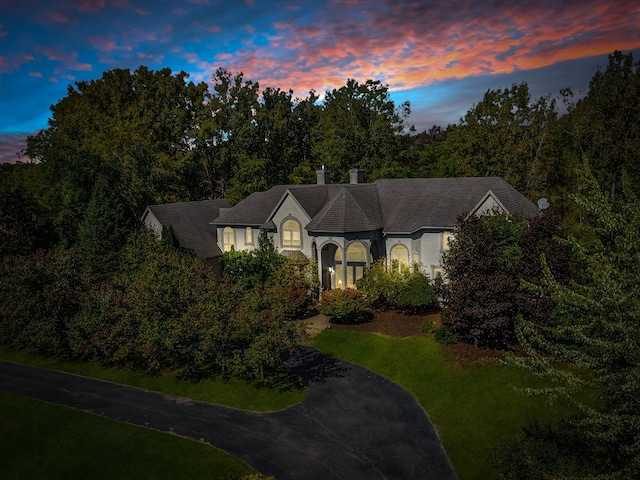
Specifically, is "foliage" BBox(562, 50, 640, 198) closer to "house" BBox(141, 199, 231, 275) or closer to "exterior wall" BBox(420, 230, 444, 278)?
"exterior wall" BBox(420, 230, 444, 278)

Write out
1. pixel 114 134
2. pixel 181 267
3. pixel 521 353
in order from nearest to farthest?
pixel 521 353
pixel 181 267
pixel 114 134

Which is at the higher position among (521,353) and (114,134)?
(114,134)

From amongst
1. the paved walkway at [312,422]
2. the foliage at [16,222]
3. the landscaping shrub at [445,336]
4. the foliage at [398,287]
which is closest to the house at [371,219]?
the foliage at [398,287]

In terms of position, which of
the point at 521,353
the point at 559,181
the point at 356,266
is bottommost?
the point at 521,353

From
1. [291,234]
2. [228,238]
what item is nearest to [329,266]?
[291,234]

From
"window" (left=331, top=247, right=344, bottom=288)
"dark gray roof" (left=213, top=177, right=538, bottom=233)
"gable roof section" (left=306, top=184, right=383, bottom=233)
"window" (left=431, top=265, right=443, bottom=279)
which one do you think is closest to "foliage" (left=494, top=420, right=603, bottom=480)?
"window" (left=431, top=265, right=443, bottom=279)

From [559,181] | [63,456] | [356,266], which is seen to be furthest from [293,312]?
[559,181]

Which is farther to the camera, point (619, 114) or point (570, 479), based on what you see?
point (619, 114)

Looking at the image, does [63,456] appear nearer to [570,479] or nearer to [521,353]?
[570,479]
